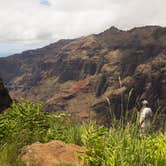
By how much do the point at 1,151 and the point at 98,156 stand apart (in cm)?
257

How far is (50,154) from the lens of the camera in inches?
426

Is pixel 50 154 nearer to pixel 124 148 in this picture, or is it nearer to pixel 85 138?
pixel 85 138

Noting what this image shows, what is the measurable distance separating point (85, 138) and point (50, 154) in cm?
133

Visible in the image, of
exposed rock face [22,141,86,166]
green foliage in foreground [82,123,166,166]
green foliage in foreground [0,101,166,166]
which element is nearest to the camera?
green foliage in foreground [82,123,166,166]

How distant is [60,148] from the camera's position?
11.1m

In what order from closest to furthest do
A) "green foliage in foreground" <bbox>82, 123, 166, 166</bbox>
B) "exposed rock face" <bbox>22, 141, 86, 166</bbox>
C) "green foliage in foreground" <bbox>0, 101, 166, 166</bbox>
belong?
"green foliage in foreground" <bbox>82, 123, 166, 166</bbox> → "green foliage in foreground" <bbox>0, 101, 166, 166</bbox> → "exposed rock face" <bbox>22, 141, 86, 166</bbox>

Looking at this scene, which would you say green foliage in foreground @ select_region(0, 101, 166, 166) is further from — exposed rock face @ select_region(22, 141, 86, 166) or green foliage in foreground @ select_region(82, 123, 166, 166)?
exposed rock face @ select_region(22, 141, 86, 166)

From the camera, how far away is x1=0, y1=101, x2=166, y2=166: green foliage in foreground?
8.04 meters

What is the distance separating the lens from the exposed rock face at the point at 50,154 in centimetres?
1009

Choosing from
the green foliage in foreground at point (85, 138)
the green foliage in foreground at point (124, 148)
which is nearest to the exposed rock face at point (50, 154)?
the green foliage in foreground at point (85, 138)

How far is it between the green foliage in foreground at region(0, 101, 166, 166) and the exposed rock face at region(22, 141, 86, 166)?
249 millimetres

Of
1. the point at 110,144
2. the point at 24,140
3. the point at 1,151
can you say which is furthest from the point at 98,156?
the point at 24,140

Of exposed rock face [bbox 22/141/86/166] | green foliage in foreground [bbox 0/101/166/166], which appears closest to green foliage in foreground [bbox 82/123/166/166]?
green foliage in foreground [bbox 0/101/166/166]

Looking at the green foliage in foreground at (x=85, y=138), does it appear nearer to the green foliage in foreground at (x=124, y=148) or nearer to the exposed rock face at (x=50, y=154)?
the green foliage in foreground at (x=124, y=148)
